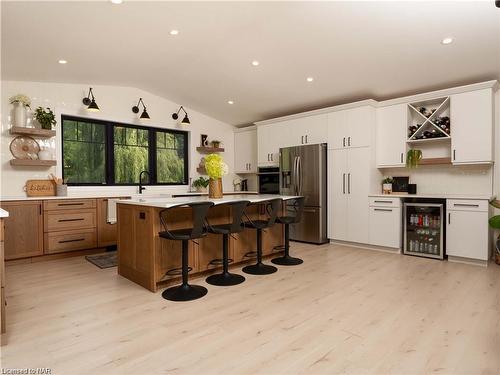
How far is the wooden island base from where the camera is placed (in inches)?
120

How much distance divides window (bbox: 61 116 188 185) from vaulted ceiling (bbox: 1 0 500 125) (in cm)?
80

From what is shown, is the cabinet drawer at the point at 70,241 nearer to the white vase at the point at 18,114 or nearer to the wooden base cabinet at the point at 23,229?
the wooden base cabinet at the point at 23,229

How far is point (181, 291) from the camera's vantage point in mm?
2982

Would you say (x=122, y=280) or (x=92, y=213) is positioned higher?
(x=92, y=213)

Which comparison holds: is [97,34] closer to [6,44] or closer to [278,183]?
[6,44]

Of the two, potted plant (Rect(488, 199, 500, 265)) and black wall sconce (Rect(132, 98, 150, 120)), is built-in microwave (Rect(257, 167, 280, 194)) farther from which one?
potted plant (Rect(488, 199, 500, 265))

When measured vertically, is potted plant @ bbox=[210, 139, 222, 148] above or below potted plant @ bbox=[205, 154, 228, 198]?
above

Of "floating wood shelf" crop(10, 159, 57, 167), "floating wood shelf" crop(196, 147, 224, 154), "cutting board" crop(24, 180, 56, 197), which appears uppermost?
"floating wood shelf" crop(196, 147, 224, 154)

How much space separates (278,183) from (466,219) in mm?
2996

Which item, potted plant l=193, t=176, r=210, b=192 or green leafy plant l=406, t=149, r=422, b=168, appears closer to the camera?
green leafy plant l=406, t=149, r=422, b=168

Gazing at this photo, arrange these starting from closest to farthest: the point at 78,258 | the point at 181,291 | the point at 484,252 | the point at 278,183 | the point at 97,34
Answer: the point at 181,291, the point at 97,34, the point at 484,252, the point at 78,258, the point at 278,183

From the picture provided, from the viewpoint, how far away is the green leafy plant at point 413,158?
4.62m

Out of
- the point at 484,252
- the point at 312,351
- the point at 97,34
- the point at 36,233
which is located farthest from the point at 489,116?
the point at 36,233

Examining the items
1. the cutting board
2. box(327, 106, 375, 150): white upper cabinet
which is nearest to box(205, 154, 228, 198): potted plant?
box(327, 106, 375, 150): white upper cabinet
